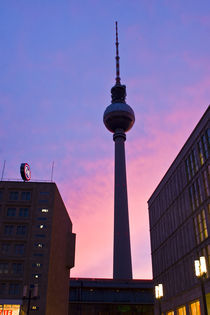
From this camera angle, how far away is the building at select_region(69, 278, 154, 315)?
333 feet

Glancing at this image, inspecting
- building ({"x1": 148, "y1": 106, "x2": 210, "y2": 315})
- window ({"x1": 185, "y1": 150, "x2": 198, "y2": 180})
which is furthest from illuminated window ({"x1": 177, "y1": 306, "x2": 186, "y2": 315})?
window ({"x1": 185, "y1": 150, "x2": 198, "y2": 180})

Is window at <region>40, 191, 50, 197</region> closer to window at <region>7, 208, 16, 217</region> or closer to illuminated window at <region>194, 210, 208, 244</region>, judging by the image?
window at <region>7, 208, 16, 217</region>

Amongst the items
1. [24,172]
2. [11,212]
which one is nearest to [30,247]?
Result: [11,212]

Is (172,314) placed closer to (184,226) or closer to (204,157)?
(184,226)

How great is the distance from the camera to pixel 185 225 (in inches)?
2574

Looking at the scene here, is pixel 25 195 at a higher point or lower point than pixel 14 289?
higher

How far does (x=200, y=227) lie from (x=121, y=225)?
71.5m

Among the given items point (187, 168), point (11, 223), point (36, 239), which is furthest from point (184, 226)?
point (11, 223)

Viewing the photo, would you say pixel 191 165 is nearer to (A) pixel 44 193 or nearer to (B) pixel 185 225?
(B) pixel 185 225

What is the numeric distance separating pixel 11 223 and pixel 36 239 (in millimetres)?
6414

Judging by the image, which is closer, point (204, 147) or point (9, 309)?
point (204, 147)

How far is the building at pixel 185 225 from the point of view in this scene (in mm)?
57250

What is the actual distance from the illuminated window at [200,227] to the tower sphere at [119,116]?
88926 mm

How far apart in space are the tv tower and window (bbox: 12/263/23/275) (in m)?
59.9
